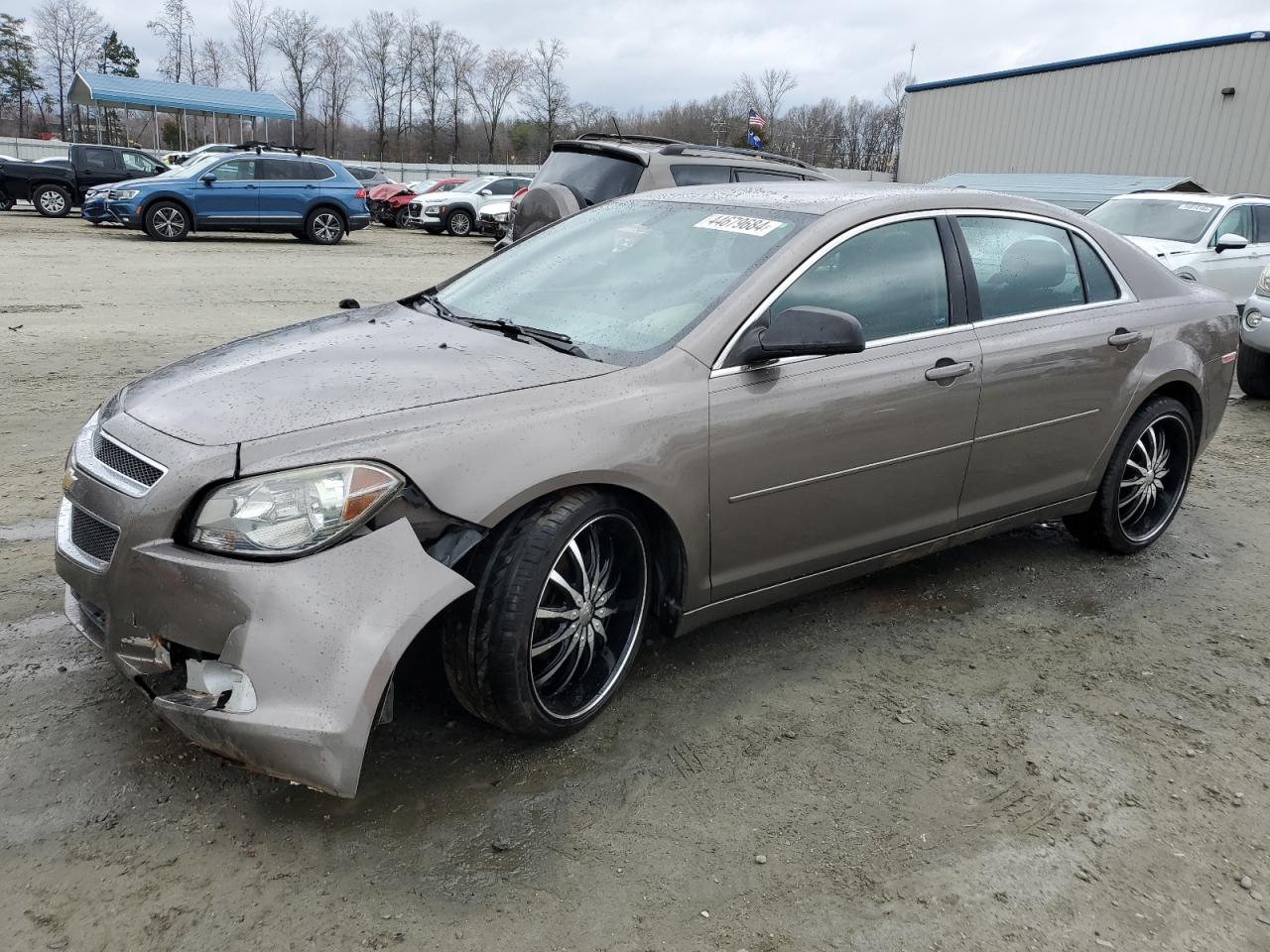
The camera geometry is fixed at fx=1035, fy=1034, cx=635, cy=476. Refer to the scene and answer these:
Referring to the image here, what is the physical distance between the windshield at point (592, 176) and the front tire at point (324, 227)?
1252 cm

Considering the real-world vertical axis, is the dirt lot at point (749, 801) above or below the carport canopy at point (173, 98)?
below

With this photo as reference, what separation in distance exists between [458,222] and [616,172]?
56.9ft

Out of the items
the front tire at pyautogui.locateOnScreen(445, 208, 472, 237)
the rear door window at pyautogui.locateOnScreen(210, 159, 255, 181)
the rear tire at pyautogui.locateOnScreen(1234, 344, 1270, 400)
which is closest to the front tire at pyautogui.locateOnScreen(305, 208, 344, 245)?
the rear door window at pyautogui.locateOnScreen(210, 159, 255, 181)

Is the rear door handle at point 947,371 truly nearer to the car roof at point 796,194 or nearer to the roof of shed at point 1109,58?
the car roof at point 796,194

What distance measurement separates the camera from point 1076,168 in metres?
27.0

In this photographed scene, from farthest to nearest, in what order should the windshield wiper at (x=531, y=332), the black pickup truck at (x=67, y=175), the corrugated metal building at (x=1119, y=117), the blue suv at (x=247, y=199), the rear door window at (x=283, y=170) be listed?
the corrugated metal building at (x=1119, y=117), the black pickup truck at (x=67, y=175), the rear door window at (x=283, y=170), the blue suv at (x=247, y=199), the windshield wiper at (x=531, y=332)

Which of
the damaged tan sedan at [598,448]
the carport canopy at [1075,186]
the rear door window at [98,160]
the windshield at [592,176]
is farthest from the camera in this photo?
the rear door window at [98,160]

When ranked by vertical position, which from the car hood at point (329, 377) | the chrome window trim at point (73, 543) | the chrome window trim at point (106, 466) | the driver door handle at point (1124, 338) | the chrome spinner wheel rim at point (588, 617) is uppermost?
the driver door handle at point (1124, 338)

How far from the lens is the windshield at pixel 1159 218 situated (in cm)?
1111

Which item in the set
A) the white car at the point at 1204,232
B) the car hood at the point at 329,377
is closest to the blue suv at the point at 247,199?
the white car at the point at 1204,232

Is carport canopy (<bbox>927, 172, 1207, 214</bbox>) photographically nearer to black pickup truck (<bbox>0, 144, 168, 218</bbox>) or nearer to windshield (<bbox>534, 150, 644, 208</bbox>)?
windshield (<bbox>534, 150, 644, 208</bbox>)

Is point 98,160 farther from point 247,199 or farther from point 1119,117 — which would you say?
point 1119,117

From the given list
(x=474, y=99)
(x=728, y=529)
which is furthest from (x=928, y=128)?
(x=474, y=99)

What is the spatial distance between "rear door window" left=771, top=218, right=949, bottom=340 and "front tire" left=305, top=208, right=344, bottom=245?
18.0 m
